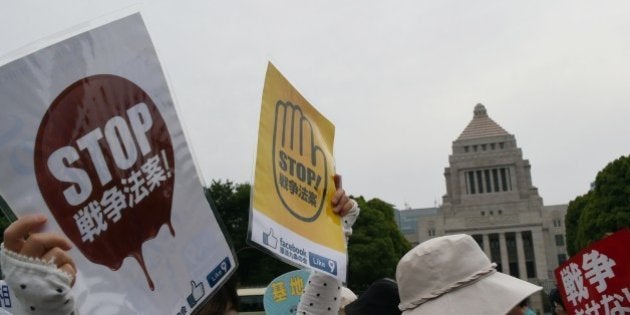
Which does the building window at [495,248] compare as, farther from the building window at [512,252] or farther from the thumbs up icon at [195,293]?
the thumbs up icon at [195,293]

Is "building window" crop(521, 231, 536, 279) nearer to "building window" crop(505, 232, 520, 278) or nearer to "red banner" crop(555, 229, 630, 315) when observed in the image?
"building window" crop(505, 232, 520, 278)

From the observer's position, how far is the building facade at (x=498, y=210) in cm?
5844

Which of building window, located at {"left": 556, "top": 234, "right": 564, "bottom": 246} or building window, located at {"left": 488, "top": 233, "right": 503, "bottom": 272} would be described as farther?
building window, located at {"left": 556, "top": 234, "right": 564, "bottom": 246}

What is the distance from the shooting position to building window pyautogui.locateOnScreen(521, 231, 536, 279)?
59500 mm

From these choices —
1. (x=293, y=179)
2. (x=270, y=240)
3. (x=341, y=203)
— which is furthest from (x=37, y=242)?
(x=341, y=203)

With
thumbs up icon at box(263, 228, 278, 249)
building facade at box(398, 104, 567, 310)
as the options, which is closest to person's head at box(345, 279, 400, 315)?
thumbs up icon at box(263, 228, 278, 249)

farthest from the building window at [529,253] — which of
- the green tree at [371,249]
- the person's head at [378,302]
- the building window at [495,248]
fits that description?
the person's head at [378,302]

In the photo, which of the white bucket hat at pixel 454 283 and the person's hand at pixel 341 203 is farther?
the person's hand at pixel 341 203

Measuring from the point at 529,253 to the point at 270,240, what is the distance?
6352cm

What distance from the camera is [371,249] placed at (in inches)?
1403

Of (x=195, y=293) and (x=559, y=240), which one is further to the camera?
(x=559, y=240)

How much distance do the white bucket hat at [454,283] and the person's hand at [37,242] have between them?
114cm

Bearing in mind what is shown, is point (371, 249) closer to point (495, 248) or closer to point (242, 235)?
point (242, 235)

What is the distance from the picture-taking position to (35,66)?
1583mm
